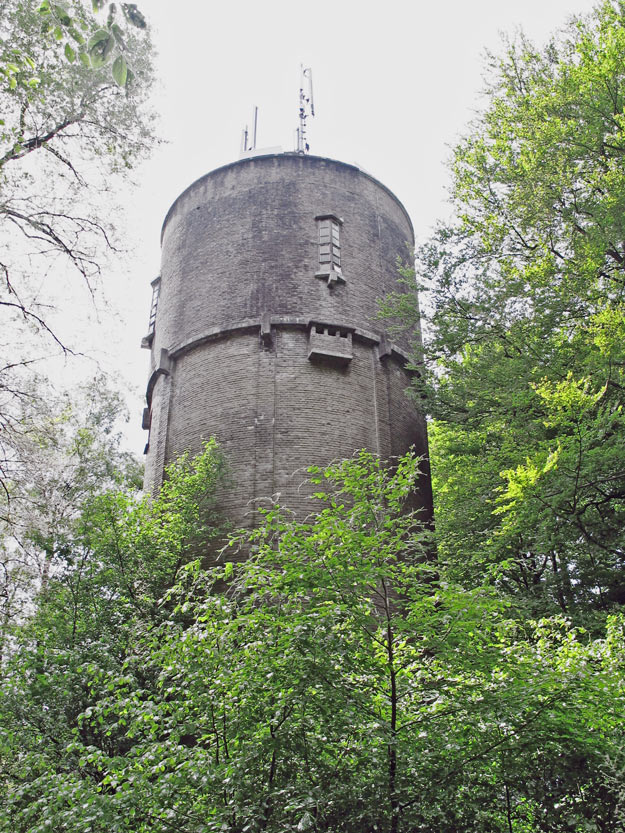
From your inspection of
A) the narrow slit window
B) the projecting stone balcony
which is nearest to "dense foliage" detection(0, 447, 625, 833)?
the projecting stone balcony

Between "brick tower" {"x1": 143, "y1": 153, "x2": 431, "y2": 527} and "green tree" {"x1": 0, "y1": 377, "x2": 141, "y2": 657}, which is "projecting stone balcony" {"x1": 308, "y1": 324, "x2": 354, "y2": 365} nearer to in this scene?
"brick tower" {"x1": 143, "y1": 153, "x2": 431, "y2": 527}

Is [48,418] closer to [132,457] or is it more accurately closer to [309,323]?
[309,323]

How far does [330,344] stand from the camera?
1412cm

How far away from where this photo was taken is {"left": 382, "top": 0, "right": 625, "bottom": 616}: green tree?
10.1m

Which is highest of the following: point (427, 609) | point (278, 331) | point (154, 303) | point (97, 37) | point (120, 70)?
→ point (154, 303)

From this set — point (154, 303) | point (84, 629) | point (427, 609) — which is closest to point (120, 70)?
point (427, 609)

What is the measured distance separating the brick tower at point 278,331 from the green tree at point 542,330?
1320 mm

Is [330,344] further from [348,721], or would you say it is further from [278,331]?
[348,721]

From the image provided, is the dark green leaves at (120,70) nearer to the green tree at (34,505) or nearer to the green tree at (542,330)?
the green tree at (34,505)

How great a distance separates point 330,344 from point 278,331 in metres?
1.06

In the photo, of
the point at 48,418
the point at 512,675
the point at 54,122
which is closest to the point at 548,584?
the point at 512,675

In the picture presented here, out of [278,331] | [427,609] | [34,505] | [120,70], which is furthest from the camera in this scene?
[278,331]

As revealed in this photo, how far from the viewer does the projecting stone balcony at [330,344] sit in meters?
13.9

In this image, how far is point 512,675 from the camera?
19.0 feet
